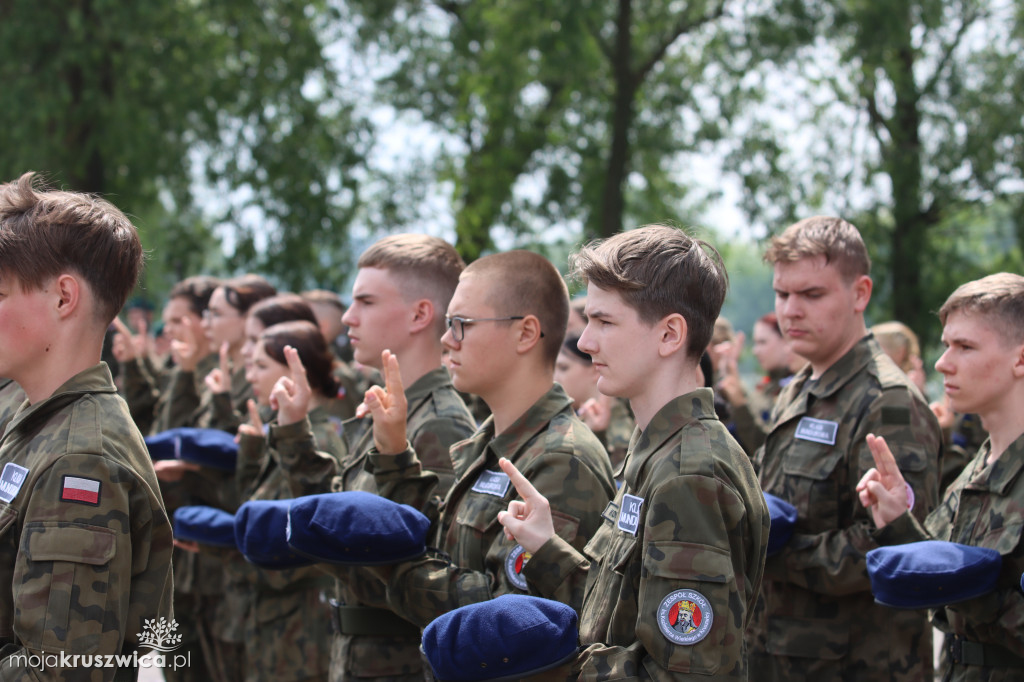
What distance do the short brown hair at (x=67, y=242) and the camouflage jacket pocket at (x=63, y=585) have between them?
64cm

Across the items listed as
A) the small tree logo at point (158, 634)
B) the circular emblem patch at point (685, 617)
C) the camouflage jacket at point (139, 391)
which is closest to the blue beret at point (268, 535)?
the small tree logo at point (158, 634)

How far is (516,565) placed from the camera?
287 centimetres

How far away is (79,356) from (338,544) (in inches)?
37.2

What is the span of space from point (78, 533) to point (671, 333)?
4.95ft

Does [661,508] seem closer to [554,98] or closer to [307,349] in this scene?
[307,349]

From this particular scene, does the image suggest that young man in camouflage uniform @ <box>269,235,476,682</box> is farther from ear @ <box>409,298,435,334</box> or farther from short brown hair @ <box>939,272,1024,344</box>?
short brown hair @ <box>939,272,1024,344</box>

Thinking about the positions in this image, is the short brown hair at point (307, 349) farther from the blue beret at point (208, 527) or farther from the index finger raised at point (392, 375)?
the index finger raised at point (392, 375)

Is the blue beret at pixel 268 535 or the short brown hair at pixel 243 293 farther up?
the short brown hair at pixel 243 293

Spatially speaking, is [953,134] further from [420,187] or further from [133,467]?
[133,467]

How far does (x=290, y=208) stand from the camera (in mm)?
14023

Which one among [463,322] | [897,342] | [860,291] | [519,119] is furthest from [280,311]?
[519,119]

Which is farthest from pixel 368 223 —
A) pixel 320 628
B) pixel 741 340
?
pixel 320 628

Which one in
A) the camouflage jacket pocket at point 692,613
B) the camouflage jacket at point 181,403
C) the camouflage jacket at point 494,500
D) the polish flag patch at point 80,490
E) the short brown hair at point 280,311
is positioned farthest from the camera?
the camouflage jacket at point 181,403

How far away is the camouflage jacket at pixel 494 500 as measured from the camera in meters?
2.94
